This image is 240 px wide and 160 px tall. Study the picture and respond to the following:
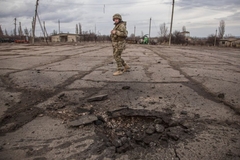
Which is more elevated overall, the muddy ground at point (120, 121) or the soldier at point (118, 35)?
the soldier at point (118, 35)

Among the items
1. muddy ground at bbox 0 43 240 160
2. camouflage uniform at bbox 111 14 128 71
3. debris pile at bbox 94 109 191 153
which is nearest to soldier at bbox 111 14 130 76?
camouflage uniform at bbox 111 14 128 71

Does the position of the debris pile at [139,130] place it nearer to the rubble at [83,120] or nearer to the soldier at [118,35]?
the rubble at [83,120]

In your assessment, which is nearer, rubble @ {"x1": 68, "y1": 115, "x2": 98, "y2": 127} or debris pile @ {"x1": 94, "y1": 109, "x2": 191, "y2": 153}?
debris pile @ {"x1": 94, "y1": 109, "x2": 191, "y2": 153}

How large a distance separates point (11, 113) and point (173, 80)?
3006 mm

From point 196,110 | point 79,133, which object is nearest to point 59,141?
point 79,133

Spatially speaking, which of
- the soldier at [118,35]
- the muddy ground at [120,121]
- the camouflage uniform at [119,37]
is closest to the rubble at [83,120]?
the muddy ground at [120,121]

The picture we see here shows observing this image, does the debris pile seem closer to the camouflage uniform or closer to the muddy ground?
the muddy ground

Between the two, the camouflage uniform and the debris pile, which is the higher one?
the camouflage uniform

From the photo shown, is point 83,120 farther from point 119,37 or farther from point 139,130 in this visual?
point 119,37

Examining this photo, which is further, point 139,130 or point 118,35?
point 118,35

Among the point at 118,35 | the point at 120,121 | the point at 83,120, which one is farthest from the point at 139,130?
the point at 118,35

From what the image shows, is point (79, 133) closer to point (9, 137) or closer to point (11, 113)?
point (9, 137)

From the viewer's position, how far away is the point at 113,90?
311 cm

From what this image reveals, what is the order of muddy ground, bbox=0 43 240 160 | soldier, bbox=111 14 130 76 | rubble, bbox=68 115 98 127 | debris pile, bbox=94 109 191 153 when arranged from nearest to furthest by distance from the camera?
muddy ground, bbox=0 43 240 160 → debris pile, bbox=94 109 191 153 → rubble, bbox=68 115 98 127 → soldier, bbox=111 14 130 76
